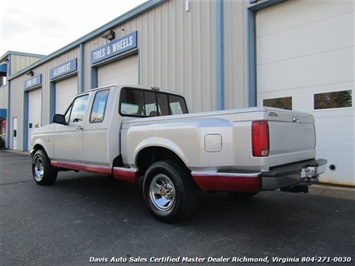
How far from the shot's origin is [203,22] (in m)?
8.72

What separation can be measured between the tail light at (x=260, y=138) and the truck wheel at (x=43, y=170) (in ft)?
16.4

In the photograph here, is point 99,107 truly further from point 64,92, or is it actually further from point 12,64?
point 12,64

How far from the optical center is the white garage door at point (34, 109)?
765 inches

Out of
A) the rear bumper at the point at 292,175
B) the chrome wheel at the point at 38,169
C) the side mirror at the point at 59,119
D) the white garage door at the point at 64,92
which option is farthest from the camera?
the white garage door at the point at 64,92

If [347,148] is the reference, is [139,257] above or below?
below

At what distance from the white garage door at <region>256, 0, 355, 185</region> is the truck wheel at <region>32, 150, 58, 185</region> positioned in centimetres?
548

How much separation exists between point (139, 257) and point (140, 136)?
1778 millimetres

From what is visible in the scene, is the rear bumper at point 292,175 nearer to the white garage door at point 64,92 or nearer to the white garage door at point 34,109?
the white garage door at point 64,92

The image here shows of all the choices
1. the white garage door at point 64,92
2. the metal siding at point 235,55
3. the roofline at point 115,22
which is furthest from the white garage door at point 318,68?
the white garage door at point 64,92

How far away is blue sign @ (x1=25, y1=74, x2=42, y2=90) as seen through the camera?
18797 mm

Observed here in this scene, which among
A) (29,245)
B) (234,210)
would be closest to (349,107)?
(234,210)

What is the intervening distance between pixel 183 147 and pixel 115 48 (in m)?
9.45

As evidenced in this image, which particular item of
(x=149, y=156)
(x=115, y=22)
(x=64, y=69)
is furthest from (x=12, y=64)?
(x=149, y=156)

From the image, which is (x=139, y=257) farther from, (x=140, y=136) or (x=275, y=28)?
(x=275, y=28)
